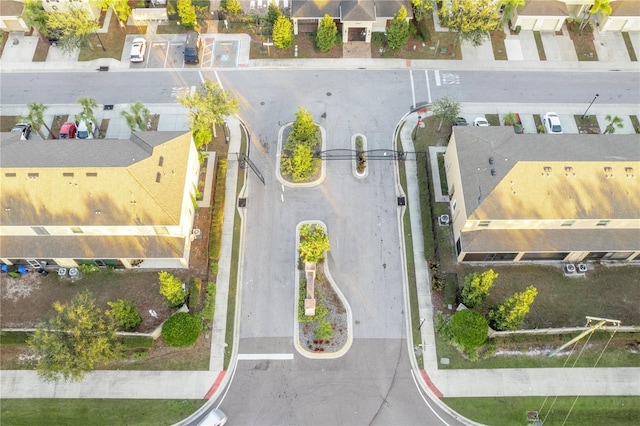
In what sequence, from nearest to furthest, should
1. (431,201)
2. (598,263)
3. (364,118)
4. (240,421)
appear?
(240,421) < (598,263) < (431,201) < (364,118)

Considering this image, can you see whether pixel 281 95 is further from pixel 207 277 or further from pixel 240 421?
pixel 240 421

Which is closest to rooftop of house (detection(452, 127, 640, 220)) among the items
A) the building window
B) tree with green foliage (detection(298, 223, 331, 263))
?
tree with green foliage (detection(298, 223, 331, 263))

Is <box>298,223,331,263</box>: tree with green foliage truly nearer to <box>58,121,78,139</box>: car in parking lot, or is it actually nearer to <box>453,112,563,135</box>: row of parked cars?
<box>453,112,563,135</box>: row of parked cars

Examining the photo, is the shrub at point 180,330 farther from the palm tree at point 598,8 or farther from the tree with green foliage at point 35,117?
the palm tree at point 598,8

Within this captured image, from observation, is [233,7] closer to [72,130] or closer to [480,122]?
[72,130]

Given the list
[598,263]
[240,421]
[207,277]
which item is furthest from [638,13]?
[240,421]

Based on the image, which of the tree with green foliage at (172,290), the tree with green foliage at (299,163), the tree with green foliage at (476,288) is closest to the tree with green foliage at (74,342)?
the tree with green foliage at (172,290)
